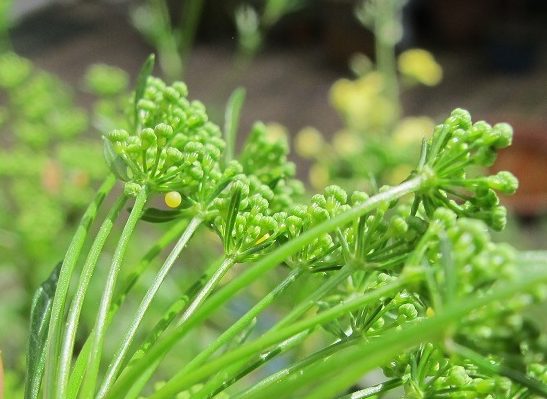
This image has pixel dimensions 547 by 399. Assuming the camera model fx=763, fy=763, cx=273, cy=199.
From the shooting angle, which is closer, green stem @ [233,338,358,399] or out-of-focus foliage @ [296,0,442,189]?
green stem @ [233,338,358,399]

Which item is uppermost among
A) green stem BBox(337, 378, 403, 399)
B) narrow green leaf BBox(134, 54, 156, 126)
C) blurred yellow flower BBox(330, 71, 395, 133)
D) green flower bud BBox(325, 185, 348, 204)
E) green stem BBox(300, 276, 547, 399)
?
blurred yellow flower BBox(330, 71, 395, 133)

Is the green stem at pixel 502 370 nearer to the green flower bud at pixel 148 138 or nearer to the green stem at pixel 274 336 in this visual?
the green stem at pixel 274 336

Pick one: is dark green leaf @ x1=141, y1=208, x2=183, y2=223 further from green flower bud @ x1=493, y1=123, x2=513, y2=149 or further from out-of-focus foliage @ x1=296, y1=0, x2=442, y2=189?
out-of-focus foliage @ x1=296, y1=0, x2=442, y2=189

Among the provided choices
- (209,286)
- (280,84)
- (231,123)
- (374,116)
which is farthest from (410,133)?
(280,84)

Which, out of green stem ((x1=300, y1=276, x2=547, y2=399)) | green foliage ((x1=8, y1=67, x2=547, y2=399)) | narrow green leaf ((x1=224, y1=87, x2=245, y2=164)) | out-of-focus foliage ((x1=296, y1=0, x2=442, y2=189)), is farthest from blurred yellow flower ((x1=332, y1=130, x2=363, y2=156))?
green stem ((x1=300, y1=276, x2=547, y2=399))

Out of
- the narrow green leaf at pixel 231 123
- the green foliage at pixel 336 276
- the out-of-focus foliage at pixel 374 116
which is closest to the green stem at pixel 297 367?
the green foliage at pixel 336 276
